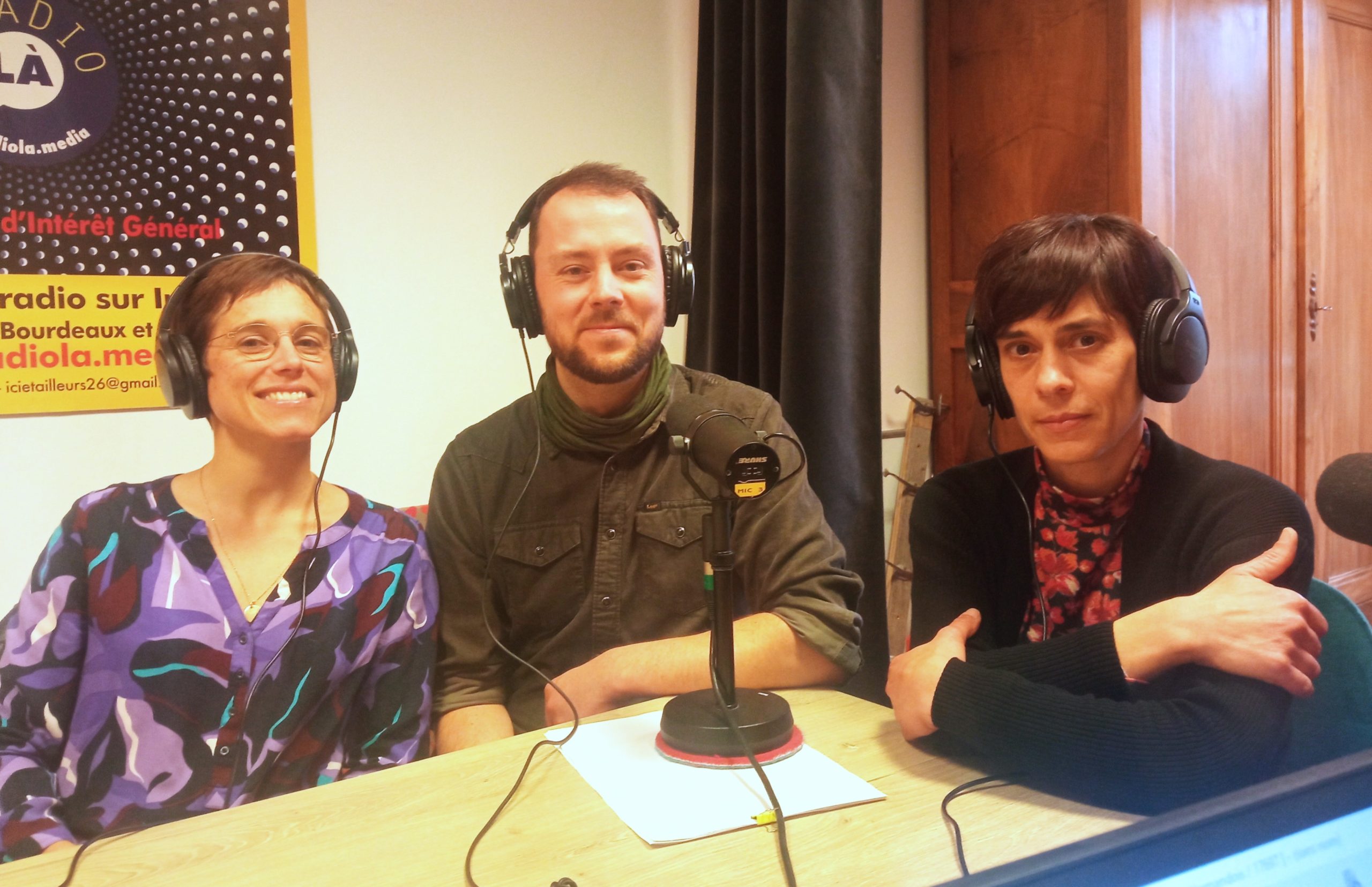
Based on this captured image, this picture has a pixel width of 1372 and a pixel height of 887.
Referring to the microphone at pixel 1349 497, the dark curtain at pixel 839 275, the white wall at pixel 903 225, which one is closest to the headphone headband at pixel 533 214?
the dark curtain at pixel 839 275

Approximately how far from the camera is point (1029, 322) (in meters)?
1.01

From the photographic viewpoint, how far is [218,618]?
0.99 m

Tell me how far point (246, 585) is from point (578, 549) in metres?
0.43

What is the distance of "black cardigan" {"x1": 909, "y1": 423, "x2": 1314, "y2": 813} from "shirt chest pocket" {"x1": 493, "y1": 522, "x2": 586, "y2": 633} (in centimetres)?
47

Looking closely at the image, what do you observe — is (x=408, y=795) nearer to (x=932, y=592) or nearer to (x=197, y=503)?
(x=197, y=503)

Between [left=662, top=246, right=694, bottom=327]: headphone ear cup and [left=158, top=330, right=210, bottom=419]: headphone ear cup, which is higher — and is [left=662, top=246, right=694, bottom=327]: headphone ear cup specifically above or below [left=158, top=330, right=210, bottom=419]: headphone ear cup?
above

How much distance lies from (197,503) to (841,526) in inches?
43.3

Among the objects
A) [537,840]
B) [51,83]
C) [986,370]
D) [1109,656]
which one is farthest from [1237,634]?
[51,83]

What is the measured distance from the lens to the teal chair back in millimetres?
896

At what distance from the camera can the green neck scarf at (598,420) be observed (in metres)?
1.29

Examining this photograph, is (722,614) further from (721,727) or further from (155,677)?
(155,677)

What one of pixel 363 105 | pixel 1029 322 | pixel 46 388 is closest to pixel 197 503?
pixel 46 388

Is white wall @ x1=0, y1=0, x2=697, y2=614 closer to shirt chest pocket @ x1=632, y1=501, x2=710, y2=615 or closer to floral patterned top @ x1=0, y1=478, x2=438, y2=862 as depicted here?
floral patterned top @ x1=0, y1=478, x2=438, y2=862

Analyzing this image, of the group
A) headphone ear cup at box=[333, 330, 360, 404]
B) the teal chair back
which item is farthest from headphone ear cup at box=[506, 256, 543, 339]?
the teal chair back
